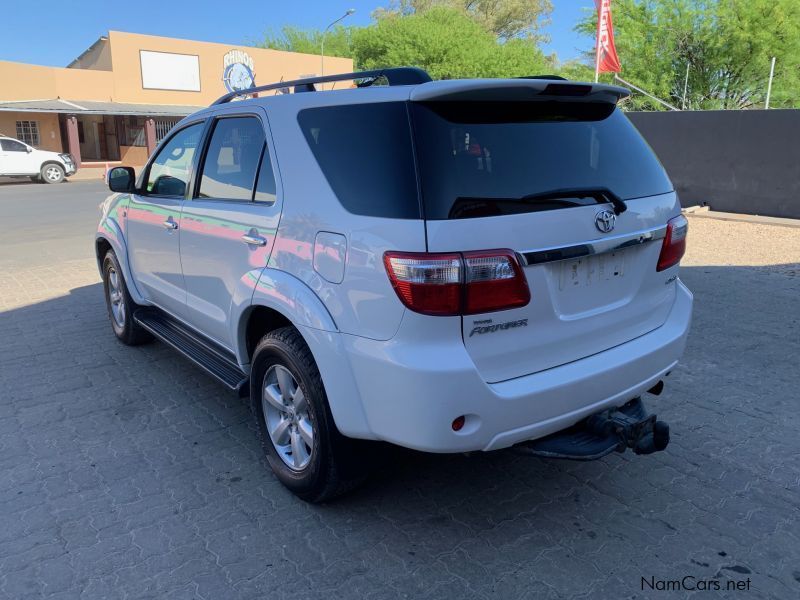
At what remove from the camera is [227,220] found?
347cm

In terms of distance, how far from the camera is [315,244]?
279 centimetres

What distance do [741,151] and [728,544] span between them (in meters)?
13.0

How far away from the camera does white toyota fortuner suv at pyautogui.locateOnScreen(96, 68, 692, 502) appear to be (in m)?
2.43

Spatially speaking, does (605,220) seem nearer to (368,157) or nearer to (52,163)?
A: (368,157)

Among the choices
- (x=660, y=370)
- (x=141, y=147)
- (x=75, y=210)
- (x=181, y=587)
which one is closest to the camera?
(x=181, y=587)

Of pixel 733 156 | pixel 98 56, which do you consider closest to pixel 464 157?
pixel 733 156

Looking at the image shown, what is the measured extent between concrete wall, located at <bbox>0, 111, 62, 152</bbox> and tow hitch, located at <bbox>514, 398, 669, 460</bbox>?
37347 millimetres

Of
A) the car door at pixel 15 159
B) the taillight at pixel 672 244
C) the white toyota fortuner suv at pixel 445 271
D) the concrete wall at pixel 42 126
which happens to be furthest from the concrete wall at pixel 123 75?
the taillight at pixel 672 244

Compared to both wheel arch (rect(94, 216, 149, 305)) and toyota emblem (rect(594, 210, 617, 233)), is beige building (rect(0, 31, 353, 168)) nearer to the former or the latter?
wheel arch (rect(94, 216, 149, 305))

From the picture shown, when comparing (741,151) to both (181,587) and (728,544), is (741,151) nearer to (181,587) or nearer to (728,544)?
(728,544)

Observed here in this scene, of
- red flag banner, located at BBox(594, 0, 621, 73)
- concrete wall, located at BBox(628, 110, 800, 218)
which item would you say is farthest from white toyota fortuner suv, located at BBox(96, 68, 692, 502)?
red flag banner, located at BBox(594, 0, 621, 73)

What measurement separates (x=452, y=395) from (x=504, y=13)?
73.7 metres

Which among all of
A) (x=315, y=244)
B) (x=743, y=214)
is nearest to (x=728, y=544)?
(x=315, y=244)

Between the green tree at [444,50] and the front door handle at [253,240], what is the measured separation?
149 ft
